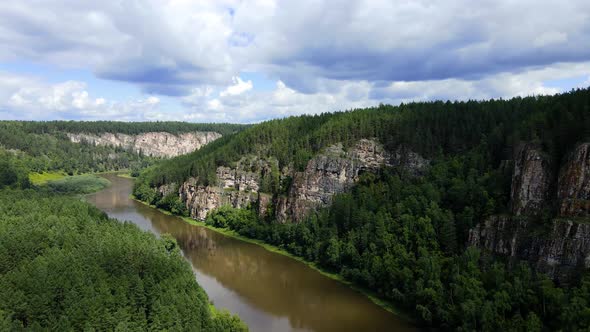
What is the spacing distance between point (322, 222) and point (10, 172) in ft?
324

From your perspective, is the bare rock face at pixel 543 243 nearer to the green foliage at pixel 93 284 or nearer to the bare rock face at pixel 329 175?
the green foliage at pixel 93 284

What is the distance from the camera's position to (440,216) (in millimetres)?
57312

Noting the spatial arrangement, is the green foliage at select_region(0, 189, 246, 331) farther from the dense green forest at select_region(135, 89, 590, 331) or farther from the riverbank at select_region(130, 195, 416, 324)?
the dense green forest at select_region(135, 89, 590, 331)

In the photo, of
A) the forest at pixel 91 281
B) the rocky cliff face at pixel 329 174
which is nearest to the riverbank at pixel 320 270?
the rocky cliff face at pixel 329 174

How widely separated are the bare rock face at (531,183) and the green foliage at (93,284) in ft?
117

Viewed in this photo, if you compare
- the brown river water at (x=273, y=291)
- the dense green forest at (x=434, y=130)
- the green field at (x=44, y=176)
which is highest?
the dense green forest at (x=434, y=130)

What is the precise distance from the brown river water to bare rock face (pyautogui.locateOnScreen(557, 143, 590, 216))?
21294mm

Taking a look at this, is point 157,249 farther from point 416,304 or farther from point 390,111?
point 390,111

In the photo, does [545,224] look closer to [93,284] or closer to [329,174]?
[329,174]

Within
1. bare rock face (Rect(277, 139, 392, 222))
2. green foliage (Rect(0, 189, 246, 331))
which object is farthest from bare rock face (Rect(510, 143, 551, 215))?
green foliage (Rect(0, 189, 246, 331))

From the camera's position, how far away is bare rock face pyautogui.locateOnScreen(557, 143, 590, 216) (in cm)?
4312

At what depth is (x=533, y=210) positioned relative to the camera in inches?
1893

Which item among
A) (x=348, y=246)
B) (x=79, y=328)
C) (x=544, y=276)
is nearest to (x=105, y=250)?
(x=79, y=328)

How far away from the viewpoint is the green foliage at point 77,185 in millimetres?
132750
